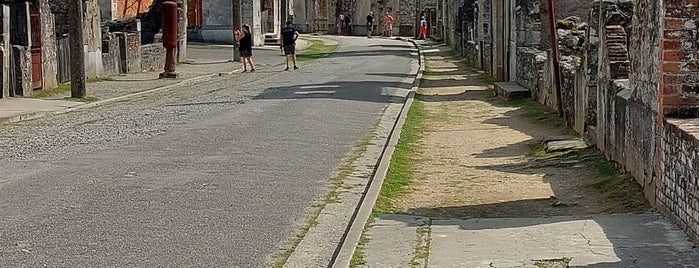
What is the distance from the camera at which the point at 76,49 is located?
2392cm

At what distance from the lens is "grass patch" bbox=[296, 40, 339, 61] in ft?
149

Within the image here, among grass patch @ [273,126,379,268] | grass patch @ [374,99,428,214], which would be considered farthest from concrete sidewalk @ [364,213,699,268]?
grass patch @ [374,99,428,214]

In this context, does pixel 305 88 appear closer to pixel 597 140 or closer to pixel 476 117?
pixel 476 117

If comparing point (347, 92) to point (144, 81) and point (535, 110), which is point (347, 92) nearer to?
point (535, 110)

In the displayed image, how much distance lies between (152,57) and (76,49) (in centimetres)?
1207

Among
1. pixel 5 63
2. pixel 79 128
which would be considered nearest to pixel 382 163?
pixel 79 128

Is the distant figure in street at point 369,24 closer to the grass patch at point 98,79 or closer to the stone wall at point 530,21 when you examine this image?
the grass patch at point 98,79

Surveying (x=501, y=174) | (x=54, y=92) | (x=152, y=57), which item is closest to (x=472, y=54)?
(x=152, y=57)

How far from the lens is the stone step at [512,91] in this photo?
22.7 meters

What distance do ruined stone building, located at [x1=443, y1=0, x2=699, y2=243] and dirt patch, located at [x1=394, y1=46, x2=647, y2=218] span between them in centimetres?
39

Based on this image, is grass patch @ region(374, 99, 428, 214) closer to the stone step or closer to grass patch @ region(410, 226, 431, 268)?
grass patch @ region(410, 226, 431, 268)

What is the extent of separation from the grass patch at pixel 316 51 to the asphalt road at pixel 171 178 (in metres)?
22.7

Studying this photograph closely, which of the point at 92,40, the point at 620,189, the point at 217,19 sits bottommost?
the point at 620,189

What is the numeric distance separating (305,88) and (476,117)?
6492 mm
